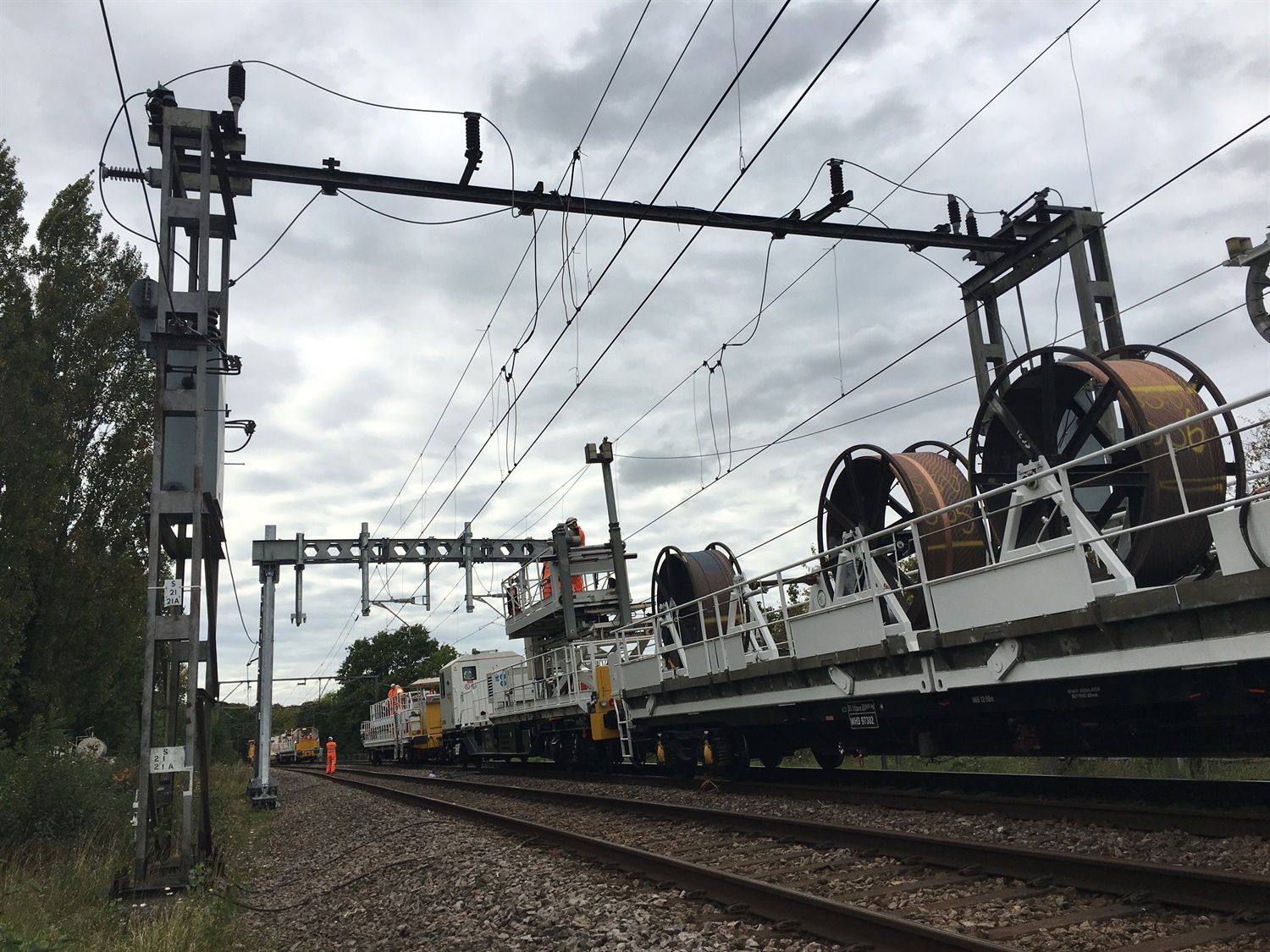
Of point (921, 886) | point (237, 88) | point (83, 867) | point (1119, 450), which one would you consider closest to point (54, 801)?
point (83, 867)

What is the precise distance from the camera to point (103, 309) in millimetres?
24891

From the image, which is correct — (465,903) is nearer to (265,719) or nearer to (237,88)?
(237,88)

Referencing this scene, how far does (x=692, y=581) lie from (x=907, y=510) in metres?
5.03

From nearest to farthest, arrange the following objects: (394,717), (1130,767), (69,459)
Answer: (1130,767) → (69,459) → (394,717)

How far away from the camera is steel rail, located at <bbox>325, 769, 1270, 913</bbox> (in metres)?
4.75

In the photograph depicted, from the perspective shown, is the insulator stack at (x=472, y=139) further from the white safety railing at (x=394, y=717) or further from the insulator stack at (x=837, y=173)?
the white safety railing at (x=394, y=717)

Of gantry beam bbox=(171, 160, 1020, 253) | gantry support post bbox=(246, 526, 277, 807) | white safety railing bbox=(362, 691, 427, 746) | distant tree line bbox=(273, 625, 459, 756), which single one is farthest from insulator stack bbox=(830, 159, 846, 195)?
distant tree line bbox=(273, 625, 459, 756)

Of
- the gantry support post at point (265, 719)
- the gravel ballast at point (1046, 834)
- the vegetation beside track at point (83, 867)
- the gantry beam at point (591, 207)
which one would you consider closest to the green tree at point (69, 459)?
the gantry support post at point (265, 719)

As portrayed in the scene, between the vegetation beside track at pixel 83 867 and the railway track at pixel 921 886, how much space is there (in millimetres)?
3323

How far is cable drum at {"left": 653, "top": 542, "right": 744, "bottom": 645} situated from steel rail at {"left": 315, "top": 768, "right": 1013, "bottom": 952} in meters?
7.58

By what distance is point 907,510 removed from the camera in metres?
12.2

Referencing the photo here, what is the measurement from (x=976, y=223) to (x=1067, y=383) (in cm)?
465

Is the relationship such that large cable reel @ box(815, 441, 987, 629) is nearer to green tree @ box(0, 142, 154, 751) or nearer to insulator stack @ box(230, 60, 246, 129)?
insulator stack @ box(230, 60, 246, 129)

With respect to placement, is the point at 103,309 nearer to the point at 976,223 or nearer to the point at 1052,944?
the point at 976,223
